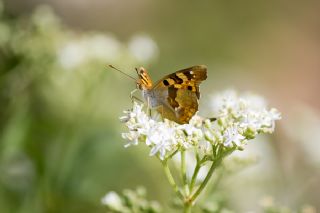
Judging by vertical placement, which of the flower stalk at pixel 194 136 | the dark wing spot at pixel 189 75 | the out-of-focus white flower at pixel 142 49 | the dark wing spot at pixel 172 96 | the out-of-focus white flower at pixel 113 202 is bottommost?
the out-of-focus white flower at pixel 113 202

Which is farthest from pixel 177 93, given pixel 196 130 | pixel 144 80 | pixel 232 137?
pixel 232 137

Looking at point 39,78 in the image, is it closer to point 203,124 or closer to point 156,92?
point 156,92

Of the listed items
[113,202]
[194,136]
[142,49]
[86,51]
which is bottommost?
[113,202]

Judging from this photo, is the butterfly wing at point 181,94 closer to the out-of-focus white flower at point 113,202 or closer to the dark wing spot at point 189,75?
the dark wing spot at point 189,75

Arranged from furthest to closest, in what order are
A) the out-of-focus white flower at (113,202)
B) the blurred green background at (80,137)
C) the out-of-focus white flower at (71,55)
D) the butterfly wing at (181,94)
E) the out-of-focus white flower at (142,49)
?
1. the out-of-focus white flower at (142,49)
2. the out-of-focus white flower at (71,55)
3. the blurred green background at (80,137)
4. the out-of-focus white flower at (113,202)
5. the butterfly wing at (181,94)

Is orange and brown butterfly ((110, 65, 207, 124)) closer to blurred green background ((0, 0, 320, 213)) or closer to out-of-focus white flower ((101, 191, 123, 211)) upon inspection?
out-of-focus white flower ((101, 191, 123, 211))

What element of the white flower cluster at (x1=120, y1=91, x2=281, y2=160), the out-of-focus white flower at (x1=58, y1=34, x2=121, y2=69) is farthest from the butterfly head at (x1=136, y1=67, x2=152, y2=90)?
the out-of-focus white flower at (x1=58, y1=34, x2=121, y2=69)

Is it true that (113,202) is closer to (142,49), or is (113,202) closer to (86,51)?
(86,51)

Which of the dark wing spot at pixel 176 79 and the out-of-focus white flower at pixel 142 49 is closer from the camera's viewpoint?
the dark wing spot at pixel 176 79

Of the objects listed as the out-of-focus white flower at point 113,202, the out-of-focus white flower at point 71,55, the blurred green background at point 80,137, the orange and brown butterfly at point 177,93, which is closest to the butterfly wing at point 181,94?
the orange and brown butterfly at point 177,93
